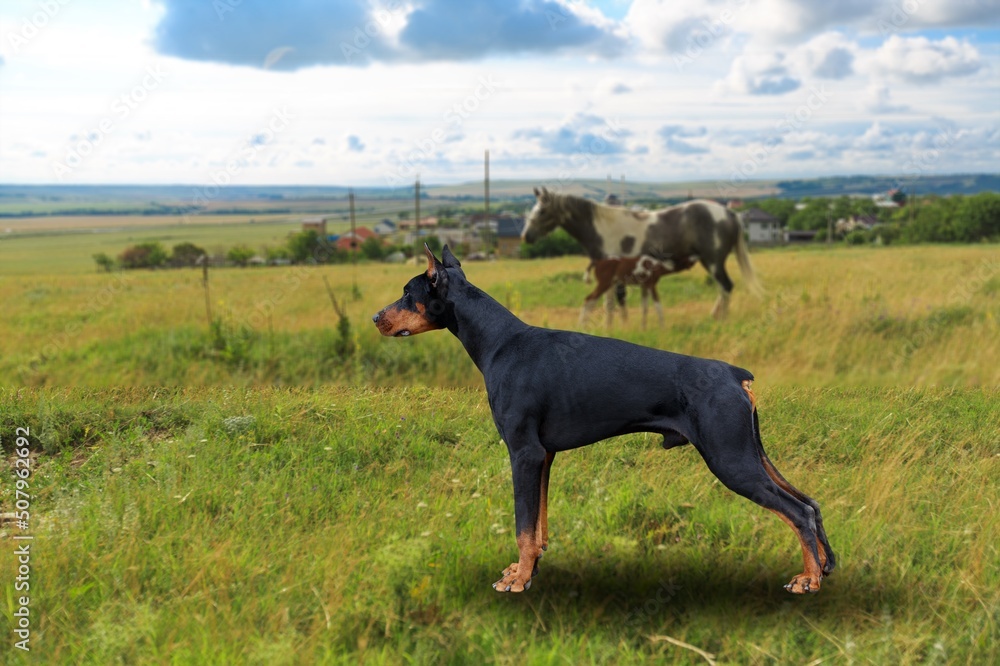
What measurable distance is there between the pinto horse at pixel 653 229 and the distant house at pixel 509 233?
6563 cm

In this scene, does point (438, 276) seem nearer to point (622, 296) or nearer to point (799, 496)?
point (799, 496)

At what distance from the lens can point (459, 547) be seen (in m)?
4.67

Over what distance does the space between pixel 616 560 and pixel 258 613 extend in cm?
201

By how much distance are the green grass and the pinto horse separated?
9.29 meters

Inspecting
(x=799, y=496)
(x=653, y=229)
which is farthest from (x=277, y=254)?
(x=799, y=496)

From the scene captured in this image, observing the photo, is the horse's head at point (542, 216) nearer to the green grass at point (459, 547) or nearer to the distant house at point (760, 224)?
the green grass at point (459, 547)

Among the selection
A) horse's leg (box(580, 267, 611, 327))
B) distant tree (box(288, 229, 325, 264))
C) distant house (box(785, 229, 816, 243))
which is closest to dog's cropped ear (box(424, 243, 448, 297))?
horse's leg (box(580, 267, 611, 327))

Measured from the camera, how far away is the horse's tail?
16.8 meters

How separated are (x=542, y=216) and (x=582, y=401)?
13.0 metres

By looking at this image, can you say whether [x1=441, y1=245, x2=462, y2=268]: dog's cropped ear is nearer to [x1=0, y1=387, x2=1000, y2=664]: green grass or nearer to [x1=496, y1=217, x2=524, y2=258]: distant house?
[x1=0, y1=387, x2=1000, y2=664]: green grass

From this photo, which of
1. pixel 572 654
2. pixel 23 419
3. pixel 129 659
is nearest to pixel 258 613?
pixel 129 659

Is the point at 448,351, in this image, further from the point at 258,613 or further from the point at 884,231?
the point at 884,231

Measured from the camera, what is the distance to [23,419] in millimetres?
7477

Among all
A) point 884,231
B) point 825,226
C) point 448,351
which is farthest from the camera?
point 825,226
